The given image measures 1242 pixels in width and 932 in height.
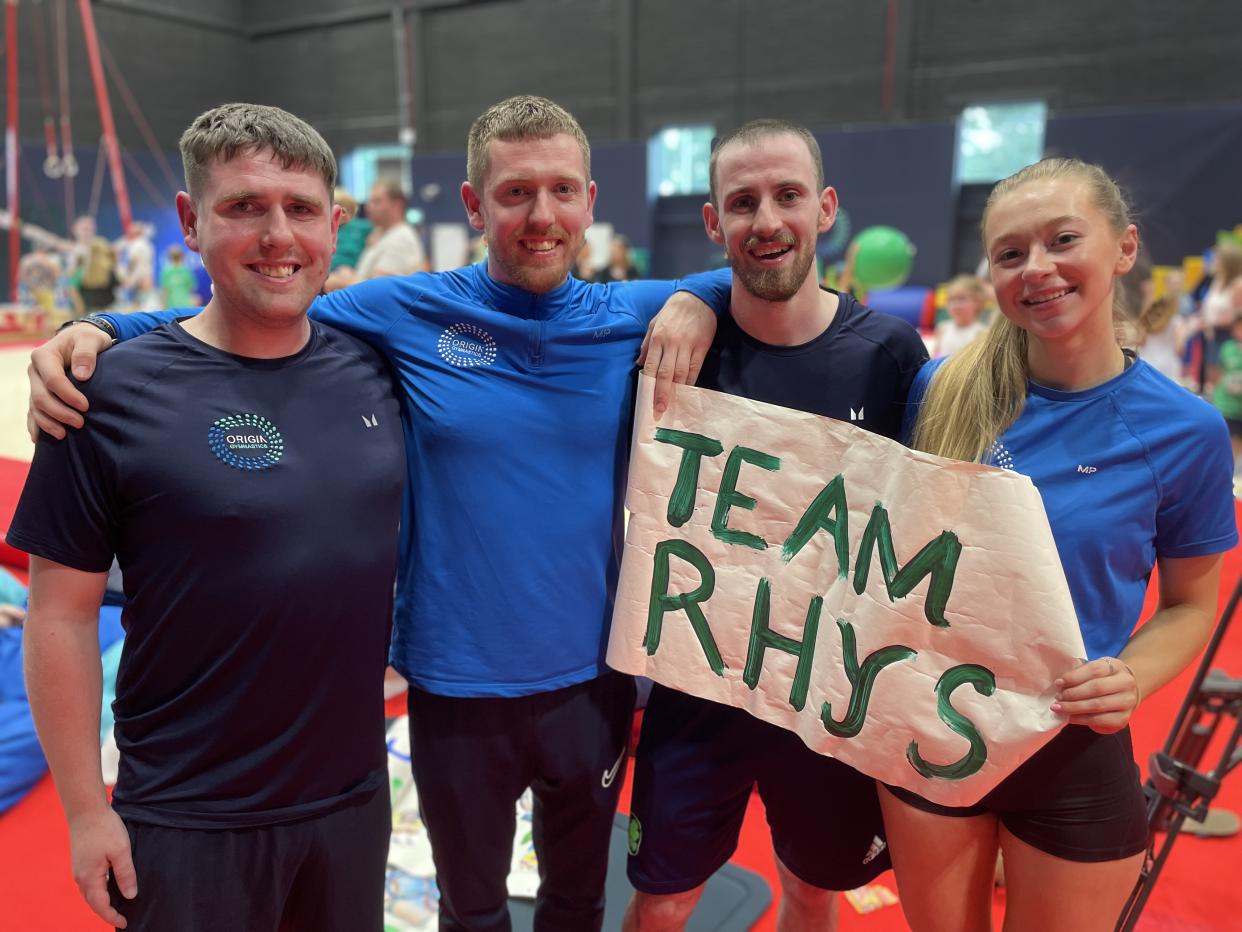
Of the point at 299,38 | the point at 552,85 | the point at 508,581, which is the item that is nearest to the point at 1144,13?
the point at 552,85

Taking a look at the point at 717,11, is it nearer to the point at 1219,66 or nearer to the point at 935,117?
the point at 935,117

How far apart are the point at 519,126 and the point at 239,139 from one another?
1.65ft

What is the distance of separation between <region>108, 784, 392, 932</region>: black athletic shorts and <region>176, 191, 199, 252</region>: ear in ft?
3.14

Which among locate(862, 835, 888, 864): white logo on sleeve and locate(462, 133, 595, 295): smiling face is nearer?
locate(462, 133, 595, 295): smiling face

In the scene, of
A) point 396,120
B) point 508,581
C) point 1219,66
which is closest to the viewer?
point 508,581

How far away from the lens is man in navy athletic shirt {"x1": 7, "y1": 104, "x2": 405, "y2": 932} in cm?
129

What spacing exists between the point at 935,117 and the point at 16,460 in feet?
42.9

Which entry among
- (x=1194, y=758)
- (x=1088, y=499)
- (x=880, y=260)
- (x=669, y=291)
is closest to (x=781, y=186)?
(x=669, y=291)

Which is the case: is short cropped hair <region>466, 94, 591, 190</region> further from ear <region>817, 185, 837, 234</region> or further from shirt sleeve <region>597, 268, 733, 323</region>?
ear <region>817, 185, 837, 234</region>

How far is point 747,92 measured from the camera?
575 inches

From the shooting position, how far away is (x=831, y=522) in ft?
5.02

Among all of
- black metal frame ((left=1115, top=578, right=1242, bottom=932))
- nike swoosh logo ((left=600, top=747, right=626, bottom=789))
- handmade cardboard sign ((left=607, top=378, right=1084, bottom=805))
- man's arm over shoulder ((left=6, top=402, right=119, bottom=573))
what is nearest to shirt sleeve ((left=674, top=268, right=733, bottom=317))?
handmade cardboard sign ((left=607, top=378, right=1084, bottom=805))

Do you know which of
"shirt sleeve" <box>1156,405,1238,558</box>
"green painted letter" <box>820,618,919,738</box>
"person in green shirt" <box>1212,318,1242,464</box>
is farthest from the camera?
"person in green shirt" <box>1212,318,1242,464</box>

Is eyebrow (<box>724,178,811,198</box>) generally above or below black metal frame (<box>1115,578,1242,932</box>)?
above
